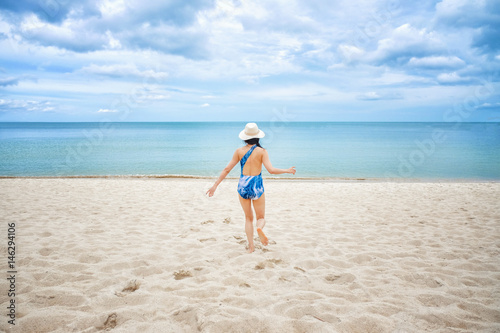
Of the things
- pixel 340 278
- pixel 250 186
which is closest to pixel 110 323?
pixel 250 186

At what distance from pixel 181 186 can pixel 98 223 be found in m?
4.89

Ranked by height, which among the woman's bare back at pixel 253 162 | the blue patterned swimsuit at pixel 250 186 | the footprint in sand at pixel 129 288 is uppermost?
the woman's bare back at pixel 253 162

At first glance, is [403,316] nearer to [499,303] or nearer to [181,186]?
[499,303]

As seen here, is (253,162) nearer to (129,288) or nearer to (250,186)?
(250,186)

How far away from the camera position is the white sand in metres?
2.74

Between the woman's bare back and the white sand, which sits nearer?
the white sand

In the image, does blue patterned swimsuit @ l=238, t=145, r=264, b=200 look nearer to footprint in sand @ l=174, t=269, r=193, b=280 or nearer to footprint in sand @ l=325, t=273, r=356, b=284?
footprint in sand @ l=174, t=269, r=193, b=280

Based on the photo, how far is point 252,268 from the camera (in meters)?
3.90

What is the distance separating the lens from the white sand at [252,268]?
2.74 meters

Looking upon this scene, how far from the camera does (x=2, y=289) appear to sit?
10.4 ft

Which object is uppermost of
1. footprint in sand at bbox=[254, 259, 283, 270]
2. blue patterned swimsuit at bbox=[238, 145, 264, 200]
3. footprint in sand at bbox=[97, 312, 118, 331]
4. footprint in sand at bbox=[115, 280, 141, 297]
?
blue patterned swimsuit at bbox=[238, 145, 264, 200]

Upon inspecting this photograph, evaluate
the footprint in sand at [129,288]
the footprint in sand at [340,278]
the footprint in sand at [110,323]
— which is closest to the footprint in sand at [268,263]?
the footprint in sand at [340,278]

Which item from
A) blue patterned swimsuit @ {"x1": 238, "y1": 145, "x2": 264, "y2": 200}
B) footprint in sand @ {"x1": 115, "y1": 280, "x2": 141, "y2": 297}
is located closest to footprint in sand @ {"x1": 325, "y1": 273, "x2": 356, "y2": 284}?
blue patterned swimsuit @ {"x1": 238, "y1": 145, "x2": 264, "y2": 200}

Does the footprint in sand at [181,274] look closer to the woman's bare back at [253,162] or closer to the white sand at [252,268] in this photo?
the white sand at [252,268]
